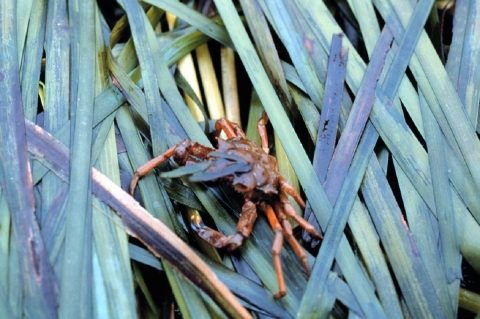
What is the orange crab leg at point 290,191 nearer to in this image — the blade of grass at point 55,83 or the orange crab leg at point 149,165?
the orange crab leg at point 149,165

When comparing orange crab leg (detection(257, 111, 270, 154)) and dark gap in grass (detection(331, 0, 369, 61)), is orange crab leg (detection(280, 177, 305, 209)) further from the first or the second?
dark gap in grass (detection(331, 0, 369, 61))

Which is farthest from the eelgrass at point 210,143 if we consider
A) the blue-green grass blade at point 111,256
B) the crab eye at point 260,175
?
Answer: the crab eye at point 260,175

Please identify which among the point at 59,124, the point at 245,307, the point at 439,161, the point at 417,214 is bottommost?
the point at 245,307

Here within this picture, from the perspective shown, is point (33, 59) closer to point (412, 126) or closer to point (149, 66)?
point (149, 66)

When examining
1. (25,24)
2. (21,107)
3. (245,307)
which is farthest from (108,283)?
(25,24)

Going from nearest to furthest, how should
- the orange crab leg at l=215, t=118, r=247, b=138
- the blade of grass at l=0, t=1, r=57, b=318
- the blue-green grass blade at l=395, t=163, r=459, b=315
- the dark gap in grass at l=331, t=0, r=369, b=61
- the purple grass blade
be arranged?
1. the blade of grass at l=0, t=1, r=57, b=318
2. the blue-green grass blade at l=395, t=163, r=459, b=315
3. the purple grass blade
4. the orange crab leg at l=215, t=118, r=247, b=138
5. the dark gap in grass at l=331, t=0, r=369, b=61

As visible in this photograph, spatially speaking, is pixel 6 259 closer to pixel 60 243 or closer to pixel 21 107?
pixel 60 243

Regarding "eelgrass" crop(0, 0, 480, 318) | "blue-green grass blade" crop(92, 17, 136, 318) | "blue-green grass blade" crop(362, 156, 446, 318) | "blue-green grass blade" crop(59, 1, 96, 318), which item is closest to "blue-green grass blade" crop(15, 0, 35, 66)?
"eelgrass" crop(0, 0, 480, 318)
